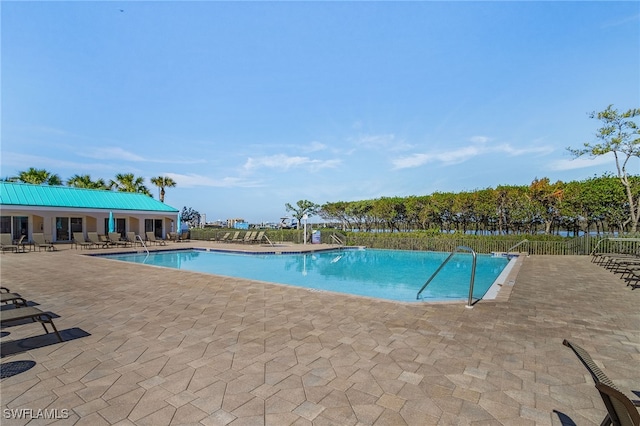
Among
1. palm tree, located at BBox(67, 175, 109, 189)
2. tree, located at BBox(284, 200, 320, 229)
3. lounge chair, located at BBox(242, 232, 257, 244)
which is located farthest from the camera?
tree, located at BBox(284, 200, 320, 229)

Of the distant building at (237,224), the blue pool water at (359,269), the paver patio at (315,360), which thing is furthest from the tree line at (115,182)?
the paver patio at (315,360)

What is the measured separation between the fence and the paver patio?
965cm

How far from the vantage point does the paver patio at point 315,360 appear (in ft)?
7.70

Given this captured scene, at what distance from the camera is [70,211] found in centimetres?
2012

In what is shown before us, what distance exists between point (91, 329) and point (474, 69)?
17.1 metres

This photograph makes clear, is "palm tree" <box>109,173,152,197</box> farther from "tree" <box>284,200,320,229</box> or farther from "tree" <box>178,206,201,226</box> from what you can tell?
"tree" <box>284,200,320,229</box>

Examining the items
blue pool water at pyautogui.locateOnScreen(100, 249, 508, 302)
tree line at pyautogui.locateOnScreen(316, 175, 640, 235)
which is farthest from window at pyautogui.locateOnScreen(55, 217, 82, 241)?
tree line at pyautogui.locateOnScreen(316, 175, 640, 235)

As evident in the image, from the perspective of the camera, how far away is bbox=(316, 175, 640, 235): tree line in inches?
675

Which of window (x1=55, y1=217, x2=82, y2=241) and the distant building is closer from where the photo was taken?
window (x1=55, y1=217, x2=82, y2=241)

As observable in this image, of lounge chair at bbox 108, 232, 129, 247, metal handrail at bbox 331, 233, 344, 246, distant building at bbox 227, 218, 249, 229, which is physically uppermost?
distant building at bbox 227, 218, 249, 229

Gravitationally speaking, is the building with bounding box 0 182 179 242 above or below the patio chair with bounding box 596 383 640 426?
above

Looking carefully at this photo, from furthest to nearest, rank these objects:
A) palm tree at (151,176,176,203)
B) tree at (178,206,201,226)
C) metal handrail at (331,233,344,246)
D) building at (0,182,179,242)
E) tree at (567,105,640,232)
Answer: tree at (178,206,201,226) < palm tree at (151,176,176,203) < metal handrail at (331,233,344,246) < building at (0,182,179,242) < tree at (567,105,640,232)

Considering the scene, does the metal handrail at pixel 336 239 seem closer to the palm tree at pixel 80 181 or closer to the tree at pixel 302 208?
the tree at pixel 302 208

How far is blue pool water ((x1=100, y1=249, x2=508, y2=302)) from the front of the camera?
9.56m
